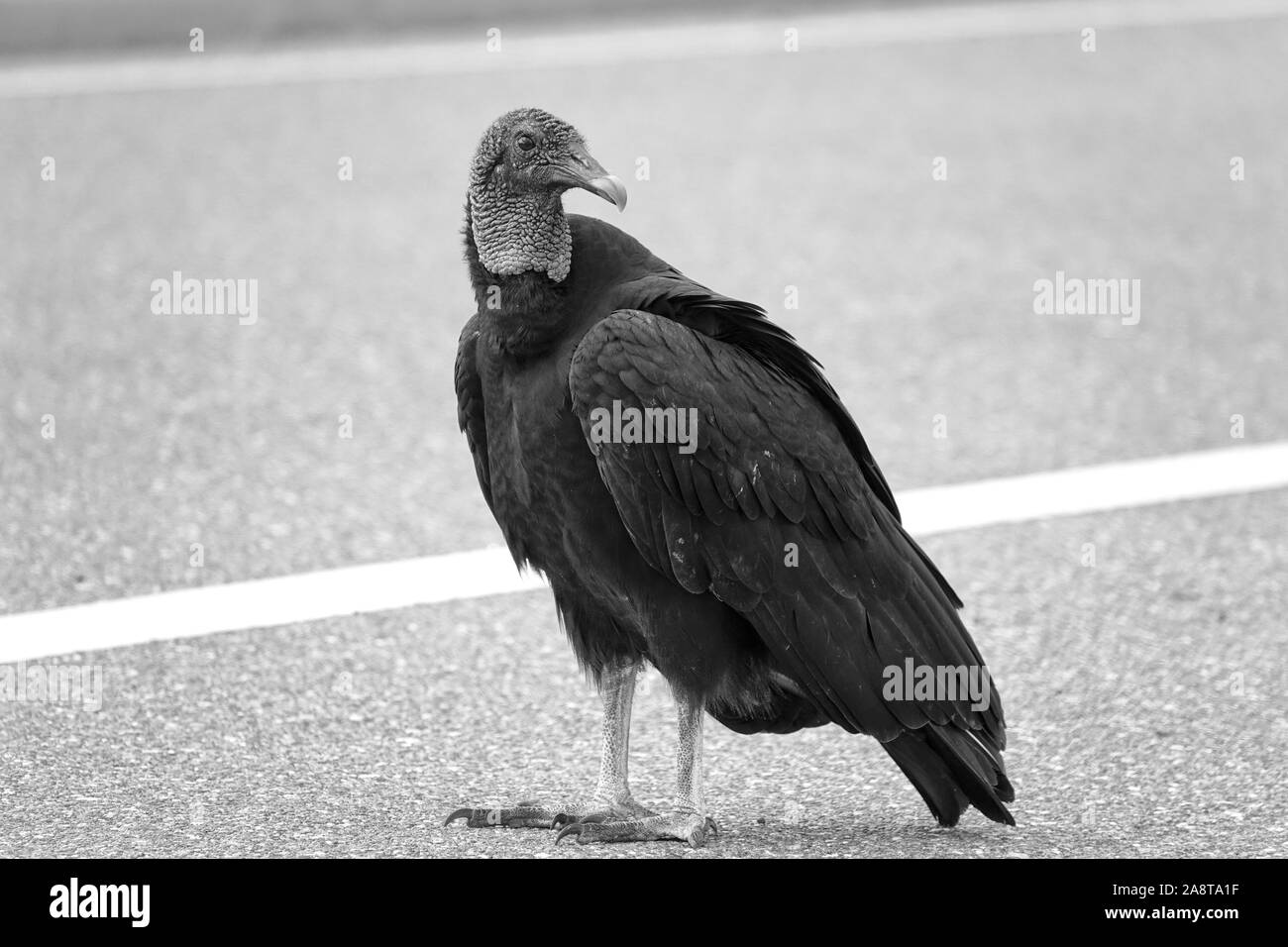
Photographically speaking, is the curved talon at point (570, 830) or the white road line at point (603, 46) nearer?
the curved talon at point (570, 830)

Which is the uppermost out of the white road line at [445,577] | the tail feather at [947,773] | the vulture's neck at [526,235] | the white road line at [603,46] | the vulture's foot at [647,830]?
the white road line at [603,46]

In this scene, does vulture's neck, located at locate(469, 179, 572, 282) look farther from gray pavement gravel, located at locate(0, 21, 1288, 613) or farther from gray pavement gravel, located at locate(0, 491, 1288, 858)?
gray pavement gravel, located at locate(0, 21, 1288, 613)

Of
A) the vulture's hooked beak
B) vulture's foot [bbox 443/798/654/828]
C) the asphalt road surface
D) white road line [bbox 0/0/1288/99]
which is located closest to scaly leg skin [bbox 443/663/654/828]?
vulture's foot [bbox 443/798/654/828]

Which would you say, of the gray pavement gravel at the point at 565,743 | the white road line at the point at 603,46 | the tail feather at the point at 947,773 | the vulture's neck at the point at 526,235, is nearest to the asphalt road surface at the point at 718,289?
the gray pavement gravel at the point at 565,743

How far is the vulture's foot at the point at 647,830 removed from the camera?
4227 mm

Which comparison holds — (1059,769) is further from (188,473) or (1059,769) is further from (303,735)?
(188,473)

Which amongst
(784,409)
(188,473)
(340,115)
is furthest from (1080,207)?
(784,409)

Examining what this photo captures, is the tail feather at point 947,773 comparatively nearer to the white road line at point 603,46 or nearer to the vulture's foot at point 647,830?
the vulture's foot at point 647,830

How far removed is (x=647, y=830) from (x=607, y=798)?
0.60 feet

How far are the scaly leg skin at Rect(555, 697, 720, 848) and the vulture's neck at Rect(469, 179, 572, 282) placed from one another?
1.09 m

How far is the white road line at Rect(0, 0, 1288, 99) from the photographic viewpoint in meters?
12.4

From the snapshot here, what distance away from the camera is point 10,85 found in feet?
39.7
